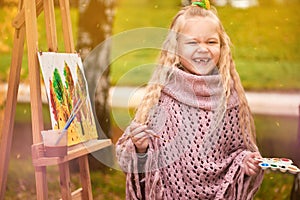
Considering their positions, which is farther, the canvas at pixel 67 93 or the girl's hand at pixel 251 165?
the canvas at pixel 67 93

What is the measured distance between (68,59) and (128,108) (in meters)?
0.38

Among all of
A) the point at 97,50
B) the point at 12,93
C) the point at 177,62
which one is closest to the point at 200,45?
the point at 177,62

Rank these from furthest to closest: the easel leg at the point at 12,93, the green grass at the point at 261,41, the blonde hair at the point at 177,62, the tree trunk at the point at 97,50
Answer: the tree trunk at the point at 97,50 < the green grass at the point at 261,41 < the easel leg at the point at 12,93 < the blonde hair at the point at 177,62

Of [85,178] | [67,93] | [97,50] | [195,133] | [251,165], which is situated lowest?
[85,178]

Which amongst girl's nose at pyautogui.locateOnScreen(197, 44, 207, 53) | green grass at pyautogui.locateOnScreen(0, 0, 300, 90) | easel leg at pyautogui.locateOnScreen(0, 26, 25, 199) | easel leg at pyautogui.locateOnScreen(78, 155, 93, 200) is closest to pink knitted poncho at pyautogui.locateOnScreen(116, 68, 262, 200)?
girl's nose at pyautogui.locateOnScreen(197, 44, 207, 53)

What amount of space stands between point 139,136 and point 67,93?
1.62 feet

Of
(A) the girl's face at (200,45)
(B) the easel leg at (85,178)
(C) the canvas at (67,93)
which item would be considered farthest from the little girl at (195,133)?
(B) the easel leg at (85,178)

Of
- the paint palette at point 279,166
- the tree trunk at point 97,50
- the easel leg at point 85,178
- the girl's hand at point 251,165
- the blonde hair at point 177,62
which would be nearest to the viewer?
the paint palette at point 279,166

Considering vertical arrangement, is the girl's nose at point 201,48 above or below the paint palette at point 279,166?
above

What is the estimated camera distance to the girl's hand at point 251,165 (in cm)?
218

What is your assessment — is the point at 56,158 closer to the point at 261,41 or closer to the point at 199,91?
the point at 199,91

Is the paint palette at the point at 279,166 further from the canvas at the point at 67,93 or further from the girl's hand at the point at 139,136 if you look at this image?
the canvas at the point at 67,93

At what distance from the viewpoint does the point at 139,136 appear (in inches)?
86.3

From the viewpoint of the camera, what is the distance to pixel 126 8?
363cm
